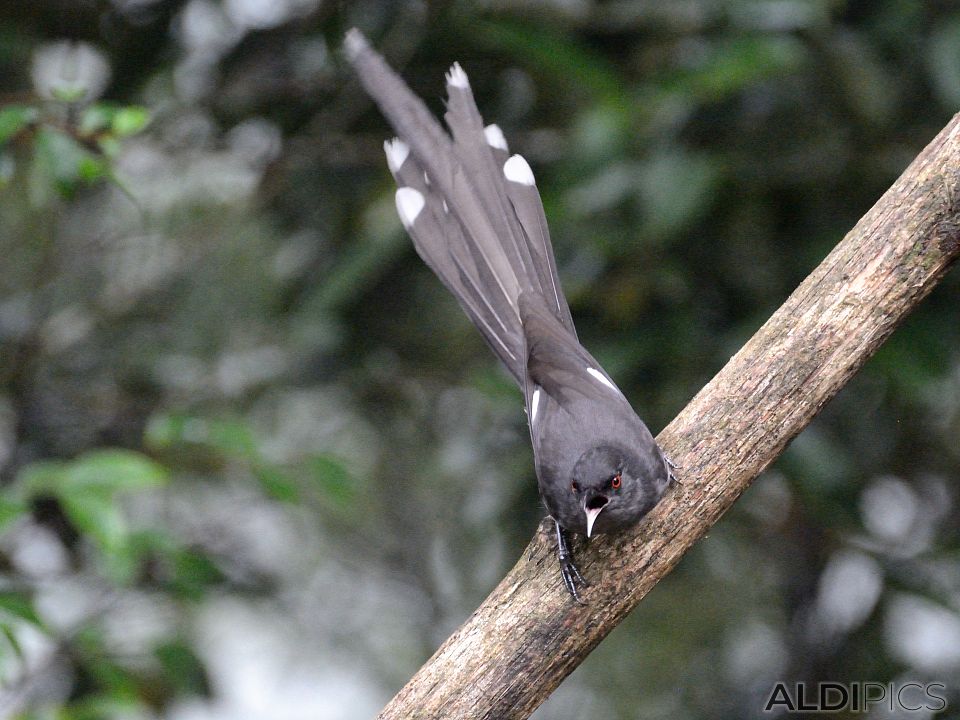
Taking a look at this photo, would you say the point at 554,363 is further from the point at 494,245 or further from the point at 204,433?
the point at 204,433

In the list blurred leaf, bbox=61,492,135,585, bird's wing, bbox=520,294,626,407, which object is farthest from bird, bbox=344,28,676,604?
blurred leaf, bbox=61,492,135,585

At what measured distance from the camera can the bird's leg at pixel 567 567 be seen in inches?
81.2

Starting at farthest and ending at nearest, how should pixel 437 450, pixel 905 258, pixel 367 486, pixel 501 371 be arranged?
pixel 367 486 < pixel 437 450 < pixel 501 371 < pixel 905 258

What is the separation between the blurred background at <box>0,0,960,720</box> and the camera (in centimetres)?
317

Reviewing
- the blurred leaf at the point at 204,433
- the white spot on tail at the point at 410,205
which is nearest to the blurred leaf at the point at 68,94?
the white spot on tail at the point at 410,205

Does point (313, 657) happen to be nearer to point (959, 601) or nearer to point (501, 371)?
point (501, 371)

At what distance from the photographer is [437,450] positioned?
4258 mm

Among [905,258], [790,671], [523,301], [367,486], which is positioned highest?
[523,301]

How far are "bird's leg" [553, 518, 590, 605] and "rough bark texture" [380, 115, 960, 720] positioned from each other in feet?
0.05

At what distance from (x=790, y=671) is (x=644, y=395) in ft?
3.93

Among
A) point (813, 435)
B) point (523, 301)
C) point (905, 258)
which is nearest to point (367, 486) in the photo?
point (813, 435)

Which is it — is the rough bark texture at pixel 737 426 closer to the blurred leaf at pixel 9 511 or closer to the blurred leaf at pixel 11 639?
the blurred leaf at pixel 11 639

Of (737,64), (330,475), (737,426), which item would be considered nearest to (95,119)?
(330,475)

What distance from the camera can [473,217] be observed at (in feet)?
8.12
